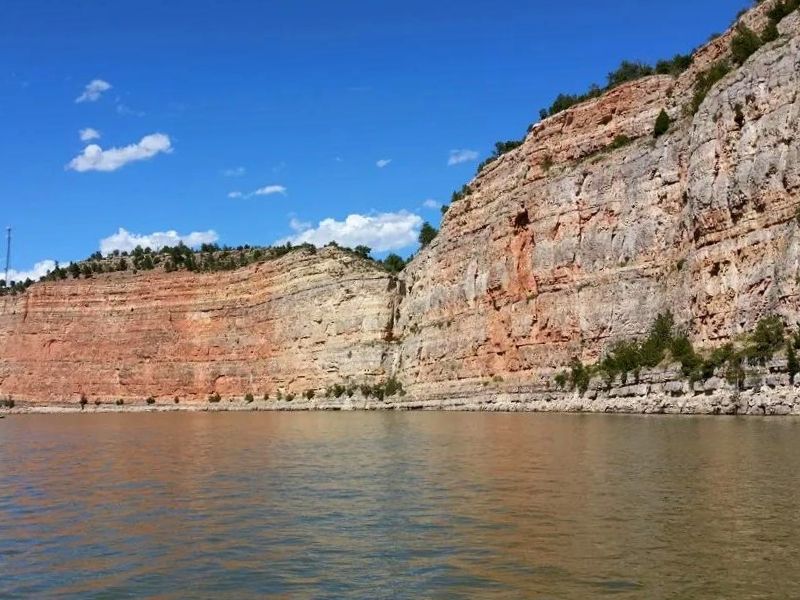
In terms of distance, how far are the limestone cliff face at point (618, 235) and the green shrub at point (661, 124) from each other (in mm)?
594

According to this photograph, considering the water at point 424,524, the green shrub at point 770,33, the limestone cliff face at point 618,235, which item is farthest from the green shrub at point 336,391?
the water at point 424,524

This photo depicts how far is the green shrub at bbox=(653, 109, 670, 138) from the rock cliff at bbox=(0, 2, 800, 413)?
56 cm

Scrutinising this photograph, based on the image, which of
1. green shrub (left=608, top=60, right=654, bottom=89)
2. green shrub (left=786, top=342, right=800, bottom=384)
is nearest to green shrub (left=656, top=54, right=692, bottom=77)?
green shrub (left=608, top=60, right=654, bottom=89)

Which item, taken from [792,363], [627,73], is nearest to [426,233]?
[627,73]

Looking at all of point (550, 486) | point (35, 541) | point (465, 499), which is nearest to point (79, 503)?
point (35, 541)

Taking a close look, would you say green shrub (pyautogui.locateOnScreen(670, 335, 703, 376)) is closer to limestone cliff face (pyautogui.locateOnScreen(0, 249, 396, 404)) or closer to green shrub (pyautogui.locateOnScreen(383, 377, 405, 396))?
green shrub (pyautogui.locateOnScreen(383, 377, 405, 396))

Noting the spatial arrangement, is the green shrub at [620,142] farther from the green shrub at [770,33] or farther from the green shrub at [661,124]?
the green shrub at [770,33]

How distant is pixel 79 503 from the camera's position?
1438 centimetres

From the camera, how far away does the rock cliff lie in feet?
120

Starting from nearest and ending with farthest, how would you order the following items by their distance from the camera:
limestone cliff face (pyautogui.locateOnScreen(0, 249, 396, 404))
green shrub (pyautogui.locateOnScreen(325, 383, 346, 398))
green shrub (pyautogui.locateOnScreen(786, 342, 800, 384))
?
green shrub (pyautogui.locateOnScreen(786, 342, 800, 384)), green shrub (pyautogui.locateOnScreen(325, 383, 346, 398)), limestone cliff face (pyautogui.locateOnScreen(0, 249, 396, 404))

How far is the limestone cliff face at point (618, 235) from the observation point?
3588 centimetres

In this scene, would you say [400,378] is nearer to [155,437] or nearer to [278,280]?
[278,280]

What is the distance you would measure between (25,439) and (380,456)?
69.1 feet

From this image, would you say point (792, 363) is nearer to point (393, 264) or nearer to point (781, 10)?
point (781, 10)
